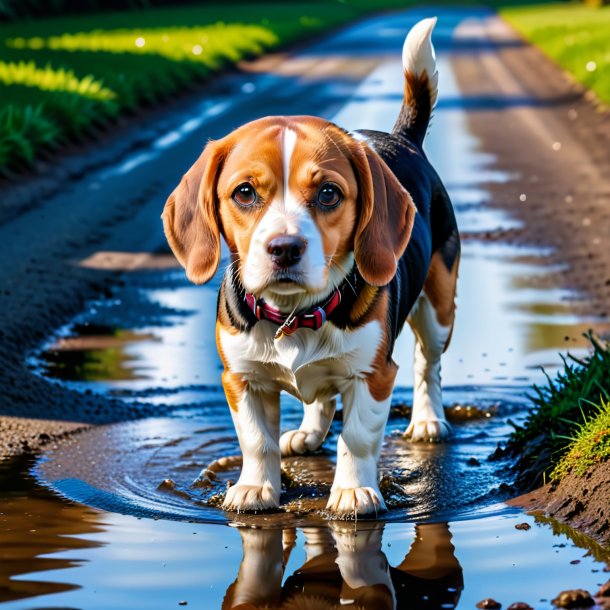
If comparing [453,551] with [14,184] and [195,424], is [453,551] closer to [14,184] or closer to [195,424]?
[195,424]

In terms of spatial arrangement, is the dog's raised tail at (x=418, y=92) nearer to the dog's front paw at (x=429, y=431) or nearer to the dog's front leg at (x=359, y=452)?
the dog's front paw at (x=429, y=431)

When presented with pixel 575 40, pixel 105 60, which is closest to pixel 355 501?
pixel 105 60

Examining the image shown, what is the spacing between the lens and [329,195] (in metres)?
4.62

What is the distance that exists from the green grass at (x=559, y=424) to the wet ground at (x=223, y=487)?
0.11m

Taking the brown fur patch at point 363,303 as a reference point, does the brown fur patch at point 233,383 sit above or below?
below

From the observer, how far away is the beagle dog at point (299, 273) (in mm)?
4547

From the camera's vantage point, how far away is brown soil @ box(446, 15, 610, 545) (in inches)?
195

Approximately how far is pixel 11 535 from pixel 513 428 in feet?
8.20

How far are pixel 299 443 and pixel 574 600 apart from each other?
220 cm

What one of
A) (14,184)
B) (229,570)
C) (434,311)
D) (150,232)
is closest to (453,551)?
(229,570)

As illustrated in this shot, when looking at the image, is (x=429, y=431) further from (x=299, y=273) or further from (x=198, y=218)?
(x=299, y=273)

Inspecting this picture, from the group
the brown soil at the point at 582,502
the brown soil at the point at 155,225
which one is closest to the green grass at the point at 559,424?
the brown soil at the point at 582,502

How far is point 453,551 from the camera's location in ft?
15.0

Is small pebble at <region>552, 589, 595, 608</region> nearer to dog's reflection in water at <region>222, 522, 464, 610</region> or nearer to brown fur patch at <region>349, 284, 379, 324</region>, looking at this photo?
dog's reflection in water at <region>222, 522, 464, 610</region>
